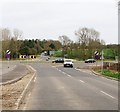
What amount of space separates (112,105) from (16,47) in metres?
116

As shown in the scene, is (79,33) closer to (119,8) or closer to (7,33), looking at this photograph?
(7,33)

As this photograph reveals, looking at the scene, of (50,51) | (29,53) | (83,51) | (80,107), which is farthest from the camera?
(50,51)

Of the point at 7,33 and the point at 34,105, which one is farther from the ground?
the point at 7,33

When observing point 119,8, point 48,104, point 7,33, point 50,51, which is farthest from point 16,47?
point 48,104

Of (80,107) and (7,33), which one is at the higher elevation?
(7,33)

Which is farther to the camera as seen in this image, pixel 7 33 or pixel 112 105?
pixel 7 33

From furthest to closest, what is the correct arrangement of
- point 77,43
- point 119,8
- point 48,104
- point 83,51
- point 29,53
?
point 29,53
point 77,43
point 83,51
point 119,8
point 48,104

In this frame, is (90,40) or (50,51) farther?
(50,51)

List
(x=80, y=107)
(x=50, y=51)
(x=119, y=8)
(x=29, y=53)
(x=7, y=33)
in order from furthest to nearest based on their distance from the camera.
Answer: (x=50, y=51) → (x=29, y=53) → (x=7, y=33) → (x=119, y=8) → (x=80, y=107)

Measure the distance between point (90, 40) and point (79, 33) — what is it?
17.3 feet

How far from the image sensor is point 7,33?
135750mm

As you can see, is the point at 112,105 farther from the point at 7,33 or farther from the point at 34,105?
the point at 7,33

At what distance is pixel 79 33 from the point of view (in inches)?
5044

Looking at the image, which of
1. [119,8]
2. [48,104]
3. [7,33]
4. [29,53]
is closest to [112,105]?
[48,104]
